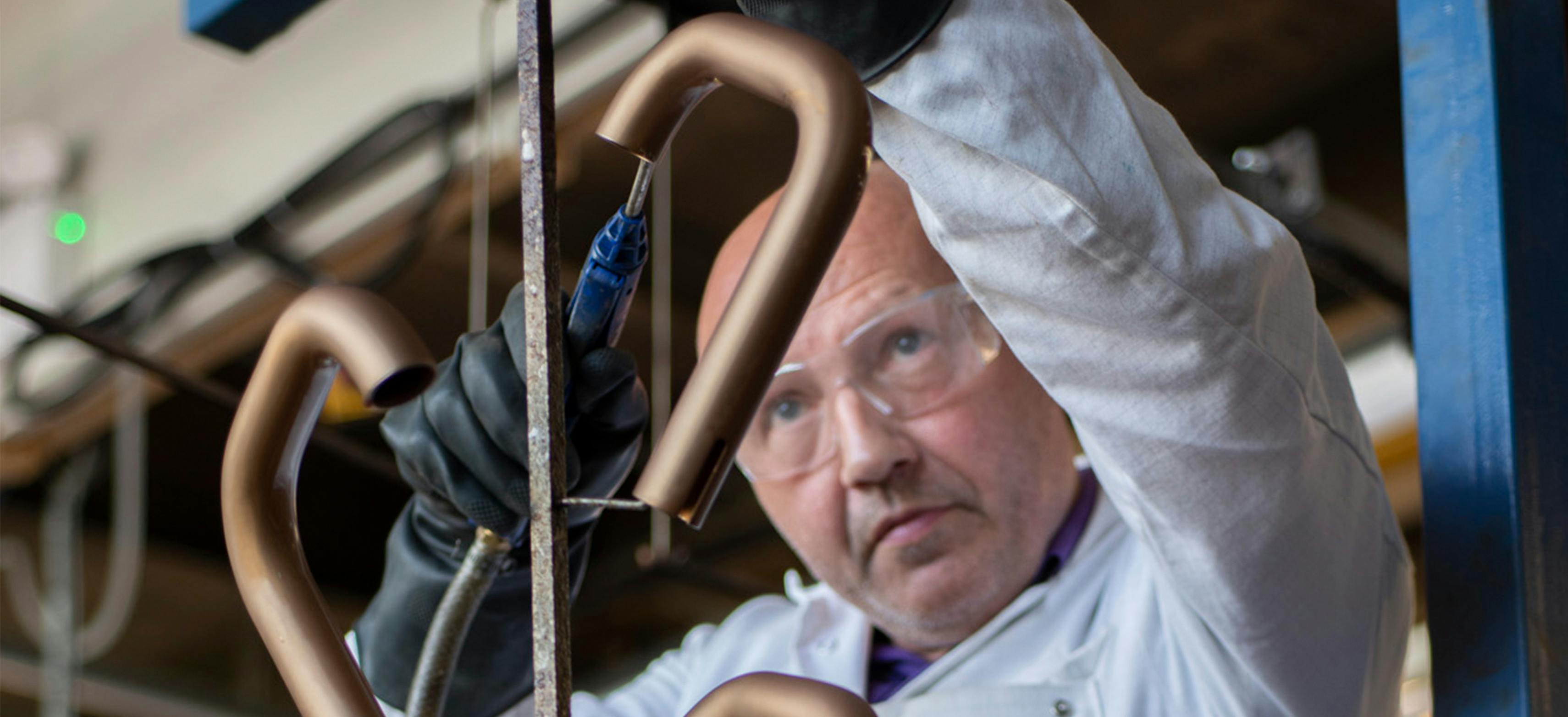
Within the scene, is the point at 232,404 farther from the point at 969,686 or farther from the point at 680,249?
the point at 680,249

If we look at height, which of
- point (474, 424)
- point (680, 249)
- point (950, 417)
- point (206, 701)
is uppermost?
point (474, 424)

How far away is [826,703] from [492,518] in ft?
0.88

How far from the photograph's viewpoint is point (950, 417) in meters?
1.20

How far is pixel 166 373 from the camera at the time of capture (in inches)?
52.8

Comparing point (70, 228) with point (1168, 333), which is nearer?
point (1168, 333)

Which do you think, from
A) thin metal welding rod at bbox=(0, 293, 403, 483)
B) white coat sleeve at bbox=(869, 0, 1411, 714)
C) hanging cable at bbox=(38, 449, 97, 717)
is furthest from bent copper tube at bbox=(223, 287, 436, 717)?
hanging cable at bbox=(38, 449, 97, 717)

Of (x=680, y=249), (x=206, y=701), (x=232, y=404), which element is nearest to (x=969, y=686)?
(x=232, y=404)

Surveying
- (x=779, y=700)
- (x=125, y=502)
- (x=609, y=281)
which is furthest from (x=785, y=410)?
(x=125, y=502)

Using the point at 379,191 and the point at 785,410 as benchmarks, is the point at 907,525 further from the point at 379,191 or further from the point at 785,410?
the point at 379,191

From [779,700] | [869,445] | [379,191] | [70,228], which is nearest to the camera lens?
[779,700]

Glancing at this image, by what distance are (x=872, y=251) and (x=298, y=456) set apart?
814 mm

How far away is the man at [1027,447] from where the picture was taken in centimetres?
64

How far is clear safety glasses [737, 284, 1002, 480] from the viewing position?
1207 mm

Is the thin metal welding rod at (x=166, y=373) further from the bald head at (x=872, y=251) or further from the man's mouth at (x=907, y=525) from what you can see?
the man's mouth at (x=907, y=525)
